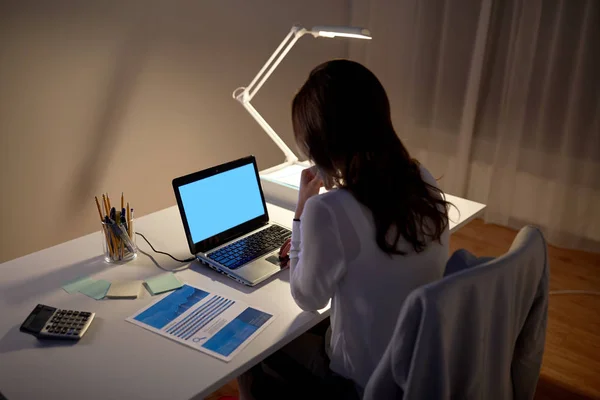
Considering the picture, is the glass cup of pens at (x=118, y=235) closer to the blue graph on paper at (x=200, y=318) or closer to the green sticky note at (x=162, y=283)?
the green sticky note at (x=162, y=283)

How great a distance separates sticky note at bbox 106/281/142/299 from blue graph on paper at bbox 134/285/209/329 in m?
0.08

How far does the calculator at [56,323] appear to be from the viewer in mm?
1104

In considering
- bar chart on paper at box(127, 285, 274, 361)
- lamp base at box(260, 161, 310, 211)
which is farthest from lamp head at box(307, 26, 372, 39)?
bar chart on paper at box(127, 285, 274, 361)

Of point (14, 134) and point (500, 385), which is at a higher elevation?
point (14, 134)

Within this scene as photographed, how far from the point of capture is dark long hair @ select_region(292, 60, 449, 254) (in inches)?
42.3

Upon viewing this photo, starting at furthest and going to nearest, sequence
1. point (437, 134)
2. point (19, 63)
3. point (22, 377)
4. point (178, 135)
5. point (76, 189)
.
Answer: point (437, 134)
point (178, 135)
point (76, 189)
point (19, 63)
point (22, 377)

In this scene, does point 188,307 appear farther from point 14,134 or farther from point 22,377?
point 14,134

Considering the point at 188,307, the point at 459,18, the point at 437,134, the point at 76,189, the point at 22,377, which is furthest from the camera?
the point at 437,134

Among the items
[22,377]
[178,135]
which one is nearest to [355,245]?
[22,377]

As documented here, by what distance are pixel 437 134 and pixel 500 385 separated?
8.48ft

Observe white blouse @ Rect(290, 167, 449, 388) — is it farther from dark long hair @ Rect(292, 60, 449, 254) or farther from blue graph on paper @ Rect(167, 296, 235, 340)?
blue graph on paper @ Rect(167, 296, 235, 340)

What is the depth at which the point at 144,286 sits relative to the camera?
133cm

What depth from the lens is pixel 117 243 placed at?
1.43 meters

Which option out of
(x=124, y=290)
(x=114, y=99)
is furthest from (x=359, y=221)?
(x=114, y=99)
